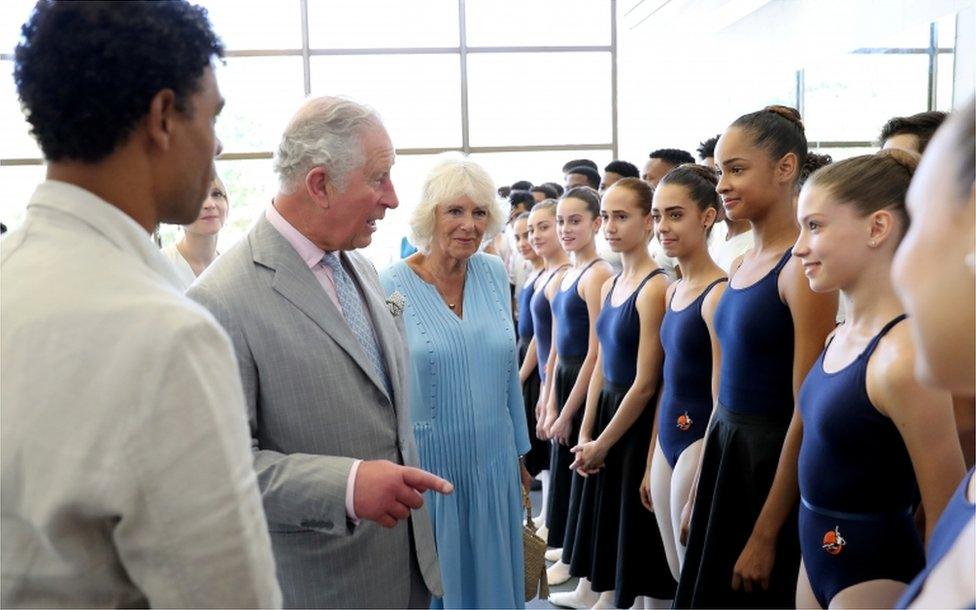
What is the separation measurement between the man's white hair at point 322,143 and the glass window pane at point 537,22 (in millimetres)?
7540

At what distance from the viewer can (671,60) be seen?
786cm

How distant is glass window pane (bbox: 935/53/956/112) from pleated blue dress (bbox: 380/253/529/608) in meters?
2.56

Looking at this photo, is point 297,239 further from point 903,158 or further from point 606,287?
point 606,287

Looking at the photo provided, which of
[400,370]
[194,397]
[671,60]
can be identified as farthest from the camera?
[671,60]

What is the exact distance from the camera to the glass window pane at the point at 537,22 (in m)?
8.80

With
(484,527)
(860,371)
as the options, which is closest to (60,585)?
(860,371)

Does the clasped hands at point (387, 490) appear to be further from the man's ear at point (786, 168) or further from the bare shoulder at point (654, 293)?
the bare shoulder at point (654, 293)

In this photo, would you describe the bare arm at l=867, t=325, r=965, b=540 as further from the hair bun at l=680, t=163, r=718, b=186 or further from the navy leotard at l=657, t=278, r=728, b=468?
the hair bun at l=680, t=163, r=718, b=186

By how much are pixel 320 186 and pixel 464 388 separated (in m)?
0.82

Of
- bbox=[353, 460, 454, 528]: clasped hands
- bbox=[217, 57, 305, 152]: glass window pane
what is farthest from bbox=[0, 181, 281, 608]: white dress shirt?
bbox=[217, 57, 305, 152]: glass window pane

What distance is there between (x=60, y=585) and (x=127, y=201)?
38cm

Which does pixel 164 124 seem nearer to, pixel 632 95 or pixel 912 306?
pixel 912 306

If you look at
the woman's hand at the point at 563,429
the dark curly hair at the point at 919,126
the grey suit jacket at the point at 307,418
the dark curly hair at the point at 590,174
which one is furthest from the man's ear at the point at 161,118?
the dark curly hair at the point at 590,174

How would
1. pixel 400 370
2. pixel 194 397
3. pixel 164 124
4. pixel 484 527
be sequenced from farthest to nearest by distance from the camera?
pixel 484 527 → pixel 400 370 → pixel 164 124 → pixel 194 397
